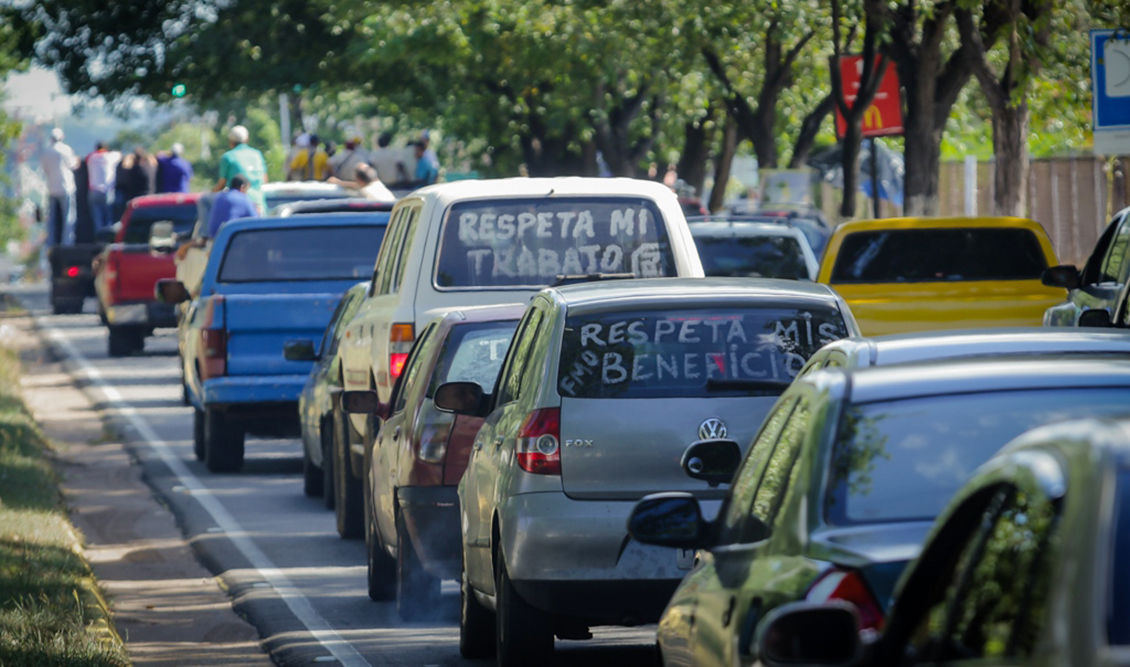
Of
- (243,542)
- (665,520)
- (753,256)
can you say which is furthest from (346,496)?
(665,520)

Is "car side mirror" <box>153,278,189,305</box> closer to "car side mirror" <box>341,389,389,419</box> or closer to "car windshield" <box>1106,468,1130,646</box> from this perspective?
"car side mirror" <box>341,389,389,419</box>

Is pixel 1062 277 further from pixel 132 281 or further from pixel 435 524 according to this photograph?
pixel 132 281

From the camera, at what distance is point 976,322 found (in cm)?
1505

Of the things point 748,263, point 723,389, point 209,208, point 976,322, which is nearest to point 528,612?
point 723,389

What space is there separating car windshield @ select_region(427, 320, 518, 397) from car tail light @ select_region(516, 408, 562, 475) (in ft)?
7.16

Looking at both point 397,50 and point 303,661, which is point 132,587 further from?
point 397,50

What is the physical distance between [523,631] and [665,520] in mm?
2633

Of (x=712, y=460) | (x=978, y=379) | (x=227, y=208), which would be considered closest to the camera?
(x=978, y=379)

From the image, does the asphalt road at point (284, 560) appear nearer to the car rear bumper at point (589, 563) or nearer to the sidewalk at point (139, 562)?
the sidewalk at point (139, 562)

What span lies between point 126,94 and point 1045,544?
121ft

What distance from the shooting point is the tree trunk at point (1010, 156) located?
71.1ft

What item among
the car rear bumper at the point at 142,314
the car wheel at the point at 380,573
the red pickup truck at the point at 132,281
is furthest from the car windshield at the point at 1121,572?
the car rear bumper at the point at 142,314

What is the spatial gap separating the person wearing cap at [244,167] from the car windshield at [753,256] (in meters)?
5.66

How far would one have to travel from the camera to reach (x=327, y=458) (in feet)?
45.9
